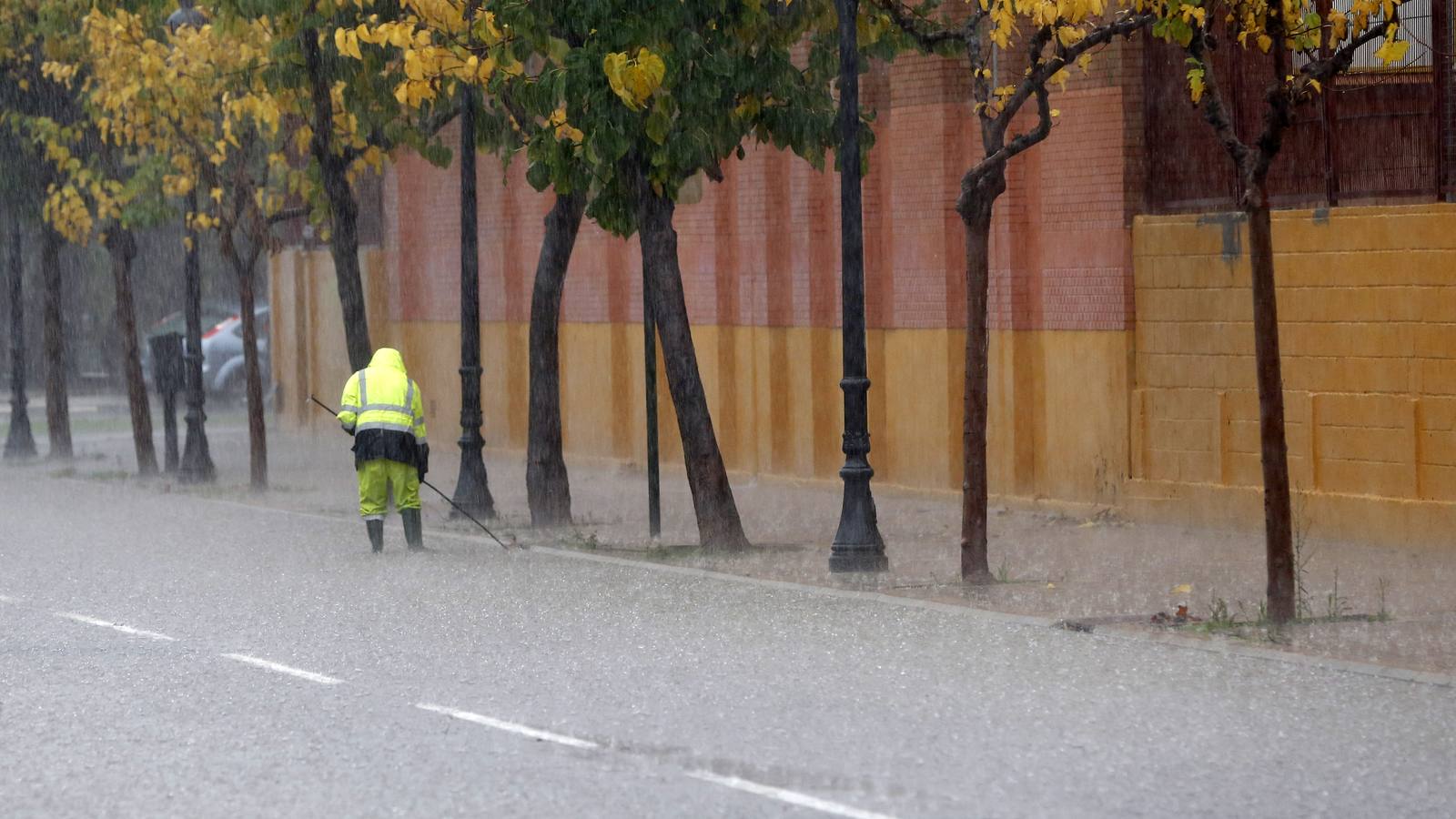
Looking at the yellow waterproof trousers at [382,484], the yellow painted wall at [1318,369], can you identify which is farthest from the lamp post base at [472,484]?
the yellow painted wall at [1318,369]

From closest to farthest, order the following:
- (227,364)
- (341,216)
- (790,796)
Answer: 1. (790,796)
2. (341,216)
3. (227,364)

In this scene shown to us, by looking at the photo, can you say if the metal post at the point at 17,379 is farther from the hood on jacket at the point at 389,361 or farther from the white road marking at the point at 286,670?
the white road marking at the point at 286,670

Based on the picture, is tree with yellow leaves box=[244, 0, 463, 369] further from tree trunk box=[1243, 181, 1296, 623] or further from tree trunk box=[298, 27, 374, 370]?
tree trunk box=[1243, 181, 1296, 623]

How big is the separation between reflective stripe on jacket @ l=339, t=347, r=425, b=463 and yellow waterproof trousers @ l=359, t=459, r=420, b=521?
9 cm

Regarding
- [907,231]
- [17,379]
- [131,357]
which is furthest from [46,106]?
[907,231]

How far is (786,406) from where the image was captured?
74.1 ft

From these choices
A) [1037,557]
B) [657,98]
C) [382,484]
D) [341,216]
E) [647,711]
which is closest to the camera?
[647,711]

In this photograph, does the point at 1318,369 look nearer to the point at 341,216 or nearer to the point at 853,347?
the point at 853,347

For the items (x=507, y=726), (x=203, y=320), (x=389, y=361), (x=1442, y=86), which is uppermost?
(x=1442, y=86)

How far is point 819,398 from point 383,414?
6908 millimetres

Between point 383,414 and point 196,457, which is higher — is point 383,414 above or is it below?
above

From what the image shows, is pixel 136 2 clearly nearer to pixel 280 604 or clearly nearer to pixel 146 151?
pixel 146 151

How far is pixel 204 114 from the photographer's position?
22188 mm

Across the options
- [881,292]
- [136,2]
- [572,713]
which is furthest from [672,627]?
[136,2]
